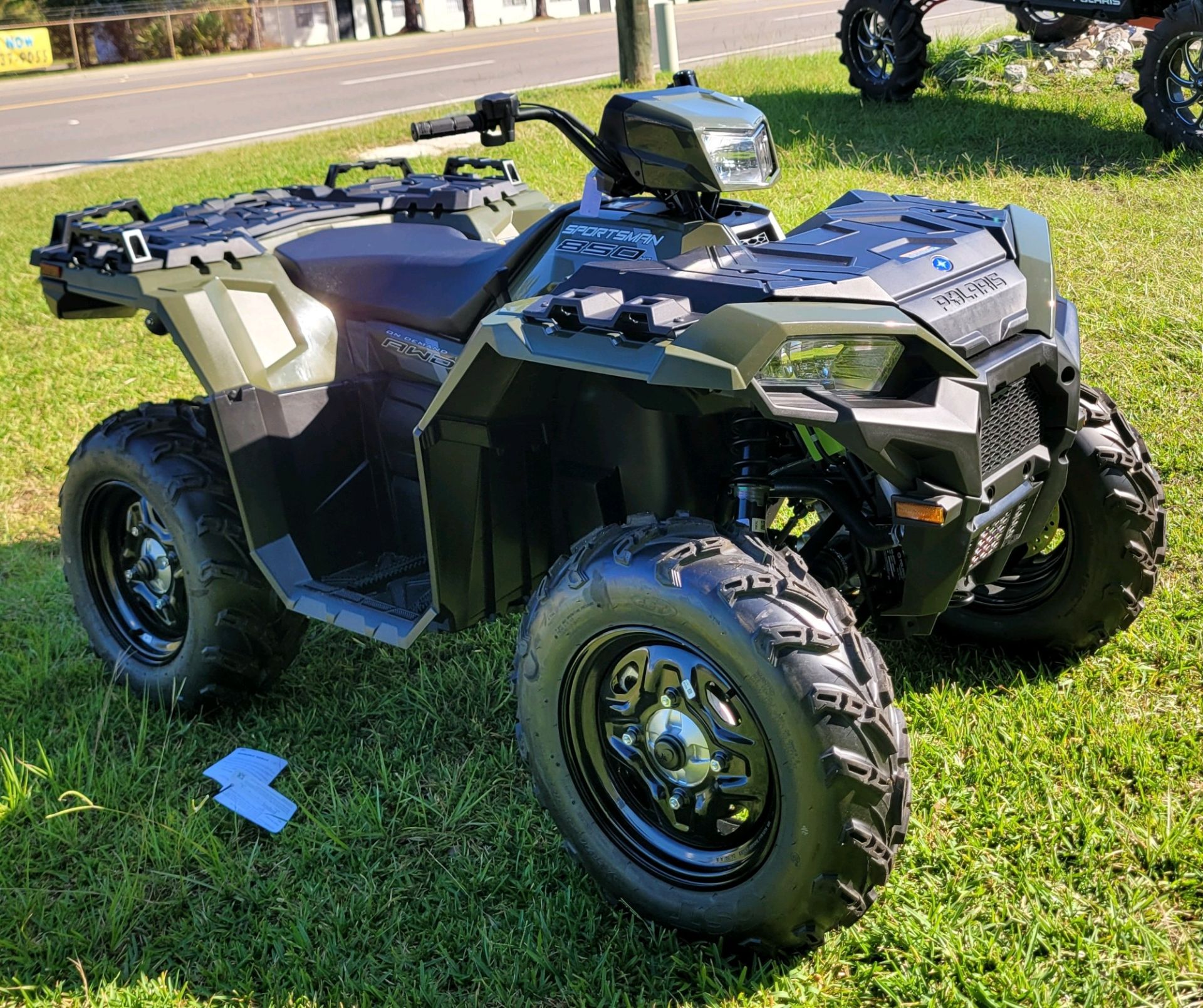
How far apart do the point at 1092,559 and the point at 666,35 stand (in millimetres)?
10837

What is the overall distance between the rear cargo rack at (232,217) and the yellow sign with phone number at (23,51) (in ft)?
86.0

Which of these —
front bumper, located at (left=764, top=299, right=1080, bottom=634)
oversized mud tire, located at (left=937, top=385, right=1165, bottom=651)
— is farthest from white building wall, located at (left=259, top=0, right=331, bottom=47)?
front bumper, located at (left=764, top=299, right=1080, bottom=634)

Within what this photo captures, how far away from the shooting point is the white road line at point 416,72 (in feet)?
61.8

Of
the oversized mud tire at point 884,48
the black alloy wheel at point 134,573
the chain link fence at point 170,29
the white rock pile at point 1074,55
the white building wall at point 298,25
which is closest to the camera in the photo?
the black alloy wheel at point 134,573

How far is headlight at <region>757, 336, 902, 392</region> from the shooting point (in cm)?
225

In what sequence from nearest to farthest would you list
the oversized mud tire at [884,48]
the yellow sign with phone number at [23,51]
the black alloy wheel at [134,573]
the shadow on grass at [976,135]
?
the black alloy wheel at [134,573]
the shadow on grass at [976,135]
the oversized mud tire at [884,48]
the yellow sign with phone number at [23,51]

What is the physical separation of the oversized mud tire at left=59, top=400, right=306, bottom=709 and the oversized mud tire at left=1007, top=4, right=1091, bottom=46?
27.5 ft

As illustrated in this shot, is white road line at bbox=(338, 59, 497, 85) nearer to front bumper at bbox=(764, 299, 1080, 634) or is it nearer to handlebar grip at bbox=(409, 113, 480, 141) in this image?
handlebar grip at bbox=(409, 113, 480, 141)

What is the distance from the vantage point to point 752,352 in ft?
7.09

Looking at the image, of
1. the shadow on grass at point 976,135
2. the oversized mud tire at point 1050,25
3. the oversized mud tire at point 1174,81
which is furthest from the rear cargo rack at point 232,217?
the oversized mud tire at point 1050,25

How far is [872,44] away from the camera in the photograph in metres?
9.97

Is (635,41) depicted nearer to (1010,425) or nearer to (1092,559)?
(1092,559)

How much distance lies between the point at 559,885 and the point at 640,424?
1.07 metres

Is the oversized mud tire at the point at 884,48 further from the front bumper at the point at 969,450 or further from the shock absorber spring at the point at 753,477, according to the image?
the shock absorber spring at the point at 753,477
